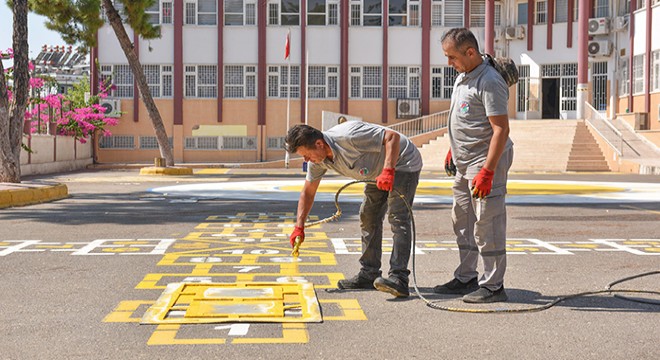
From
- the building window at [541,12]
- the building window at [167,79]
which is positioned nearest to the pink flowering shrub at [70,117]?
the building window at [167,79]

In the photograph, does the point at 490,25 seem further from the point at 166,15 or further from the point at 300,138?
the point at 300,138

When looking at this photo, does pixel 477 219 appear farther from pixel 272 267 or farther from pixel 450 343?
pixel 272 267

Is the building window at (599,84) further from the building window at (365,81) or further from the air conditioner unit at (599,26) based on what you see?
the building window at (365,81)

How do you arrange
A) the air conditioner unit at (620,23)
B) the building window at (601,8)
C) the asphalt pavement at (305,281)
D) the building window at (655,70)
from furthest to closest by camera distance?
the building window at (601,8), the air conditioner unit at (620,23), the building window at (655,70), the asphalt pavement at (305,281)

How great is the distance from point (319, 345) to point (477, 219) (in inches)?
81.1

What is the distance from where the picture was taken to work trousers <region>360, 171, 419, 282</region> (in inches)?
290

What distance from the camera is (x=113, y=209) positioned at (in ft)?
54.6

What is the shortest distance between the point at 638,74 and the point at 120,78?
2453 cm

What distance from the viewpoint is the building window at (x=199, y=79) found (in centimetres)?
4584

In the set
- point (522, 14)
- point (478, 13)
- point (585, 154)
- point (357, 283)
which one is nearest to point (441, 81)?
point (478, 13)

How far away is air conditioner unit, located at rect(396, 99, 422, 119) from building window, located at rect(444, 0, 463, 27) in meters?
4.39

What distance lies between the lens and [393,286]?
7219 millimetres

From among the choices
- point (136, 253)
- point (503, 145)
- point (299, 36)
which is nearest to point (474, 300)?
point (503, 145)

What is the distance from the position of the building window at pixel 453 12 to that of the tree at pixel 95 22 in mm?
17555
